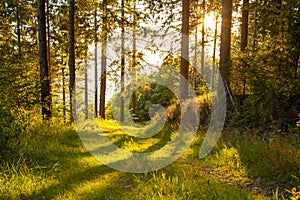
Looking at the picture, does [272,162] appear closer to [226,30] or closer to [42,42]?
[226,30]

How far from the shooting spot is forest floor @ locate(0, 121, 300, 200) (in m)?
4.48

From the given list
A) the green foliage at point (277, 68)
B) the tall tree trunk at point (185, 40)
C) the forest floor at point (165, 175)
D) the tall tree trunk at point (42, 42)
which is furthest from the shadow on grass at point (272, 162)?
the tall tree trunk at point (42, 42)

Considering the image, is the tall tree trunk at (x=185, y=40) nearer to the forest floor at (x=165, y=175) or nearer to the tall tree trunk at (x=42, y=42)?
the tall tree trunk at (x=42, y=42)

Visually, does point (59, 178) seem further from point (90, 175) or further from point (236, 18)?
point (236, 18)

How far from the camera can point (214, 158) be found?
22.7 ft

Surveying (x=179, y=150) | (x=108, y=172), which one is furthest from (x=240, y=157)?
(x=108, y=172)

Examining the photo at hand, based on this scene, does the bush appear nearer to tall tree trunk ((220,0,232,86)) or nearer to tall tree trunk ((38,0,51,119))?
tall tree trunk ((38,0,51,119))

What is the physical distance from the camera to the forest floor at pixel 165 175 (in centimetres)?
448

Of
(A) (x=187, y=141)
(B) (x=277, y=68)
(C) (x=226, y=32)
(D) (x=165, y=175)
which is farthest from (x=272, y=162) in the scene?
(C) (x=226, y=32)

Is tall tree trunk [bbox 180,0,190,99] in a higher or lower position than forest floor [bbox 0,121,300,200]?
higher

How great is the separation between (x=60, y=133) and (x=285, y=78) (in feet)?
21.4

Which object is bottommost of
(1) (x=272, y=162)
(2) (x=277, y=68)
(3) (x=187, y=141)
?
(3) (x=187, y=141)

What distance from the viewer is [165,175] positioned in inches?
210

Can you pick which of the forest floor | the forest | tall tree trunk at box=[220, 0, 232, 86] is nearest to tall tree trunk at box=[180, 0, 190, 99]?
the forest
